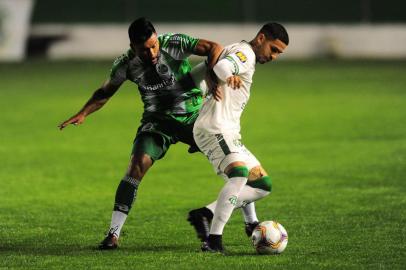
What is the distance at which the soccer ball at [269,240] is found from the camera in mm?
8992

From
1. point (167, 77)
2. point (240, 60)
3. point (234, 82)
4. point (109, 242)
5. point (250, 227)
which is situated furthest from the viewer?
point (250, 227)

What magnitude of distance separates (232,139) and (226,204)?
0.55 metres

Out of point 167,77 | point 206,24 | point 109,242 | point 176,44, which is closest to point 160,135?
point 167,77

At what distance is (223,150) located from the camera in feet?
29.8

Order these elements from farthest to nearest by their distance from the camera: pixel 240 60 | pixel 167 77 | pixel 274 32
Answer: pixel 167 77 < pixel 274 32 < pixel 240 60

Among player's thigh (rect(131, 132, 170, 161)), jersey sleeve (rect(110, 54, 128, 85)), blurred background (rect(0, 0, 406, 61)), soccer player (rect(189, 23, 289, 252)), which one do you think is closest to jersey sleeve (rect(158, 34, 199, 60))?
jersey sleeve (rect(110, 54, 128, 85))

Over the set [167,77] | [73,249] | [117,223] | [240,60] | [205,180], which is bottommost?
[205,180]

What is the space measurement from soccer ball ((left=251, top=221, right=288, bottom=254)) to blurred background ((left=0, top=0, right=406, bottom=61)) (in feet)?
76.7

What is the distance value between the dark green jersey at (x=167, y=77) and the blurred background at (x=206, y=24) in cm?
2251

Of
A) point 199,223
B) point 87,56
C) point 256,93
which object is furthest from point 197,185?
point 87,56

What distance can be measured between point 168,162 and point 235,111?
654 centimetres

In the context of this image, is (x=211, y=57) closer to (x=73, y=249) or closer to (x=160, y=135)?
(x=160, y=135)

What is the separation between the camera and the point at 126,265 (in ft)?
28.1

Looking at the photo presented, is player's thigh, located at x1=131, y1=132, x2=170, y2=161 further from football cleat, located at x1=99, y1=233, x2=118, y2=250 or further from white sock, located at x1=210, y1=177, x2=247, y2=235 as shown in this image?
Result: white sock, located at x1=210, y1=177, x2=247, y2=235
